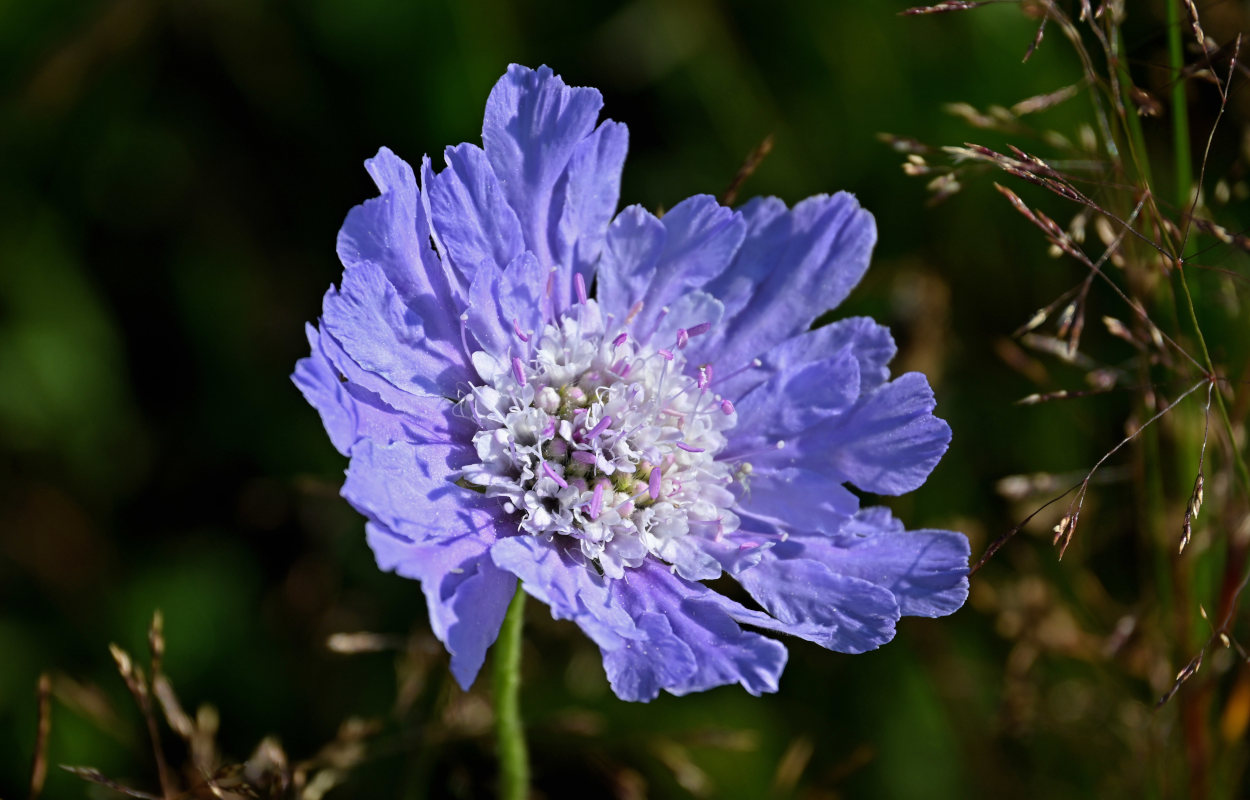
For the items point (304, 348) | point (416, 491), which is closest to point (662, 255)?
point (416, 491)

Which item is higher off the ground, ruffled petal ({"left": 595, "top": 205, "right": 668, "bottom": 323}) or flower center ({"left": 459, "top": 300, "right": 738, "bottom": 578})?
ruffled petal ({"left": 595, "top": 205, "right": 668, "bottom": 323})

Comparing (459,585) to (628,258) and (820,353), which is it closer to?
(628,258)

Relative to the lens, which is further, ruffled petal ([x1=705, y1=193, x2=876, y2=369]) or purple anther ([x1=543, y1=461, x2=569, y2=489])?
ruffled petal ([x1=705, y1=193, x2=876, y2=369])

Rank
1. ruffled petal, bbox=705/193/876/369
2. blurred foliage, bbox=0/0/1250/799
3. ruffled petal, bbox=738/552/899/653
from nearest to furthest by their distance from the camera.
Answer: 1. ruffled petal, bbox=738/552/899/653
2. ruffled petal, bbox=705/193/876/369
3. blurred foliage, bbox=0/0/1250/799

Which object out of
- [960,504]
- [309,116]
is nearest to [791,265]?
[960,504]

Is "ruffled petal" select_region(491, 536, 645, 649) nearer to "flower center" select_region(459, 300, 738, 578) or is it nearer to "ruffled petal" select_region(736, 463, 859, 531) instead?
"flower center" select_region(459, 300, 738, 578)

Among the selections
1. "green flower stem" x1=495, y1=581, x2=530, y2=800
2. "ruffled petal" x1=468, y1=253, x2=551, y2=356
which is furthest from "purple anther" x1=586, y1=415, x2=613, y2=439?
"green flower stem" x1=495, y1=581, x2=530, y2=800

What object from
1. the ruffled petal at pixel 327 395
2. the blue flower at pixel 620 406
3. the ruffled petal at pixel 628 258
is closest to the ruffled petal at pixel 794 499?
the blue flower at pixel 620 406

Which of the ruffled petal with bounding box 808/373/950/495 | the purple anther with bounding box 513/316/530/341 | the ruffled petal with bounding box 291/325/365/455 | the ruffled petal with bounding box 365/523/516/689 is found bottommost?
the ruffled petal with bounding box 808/373/950/495
